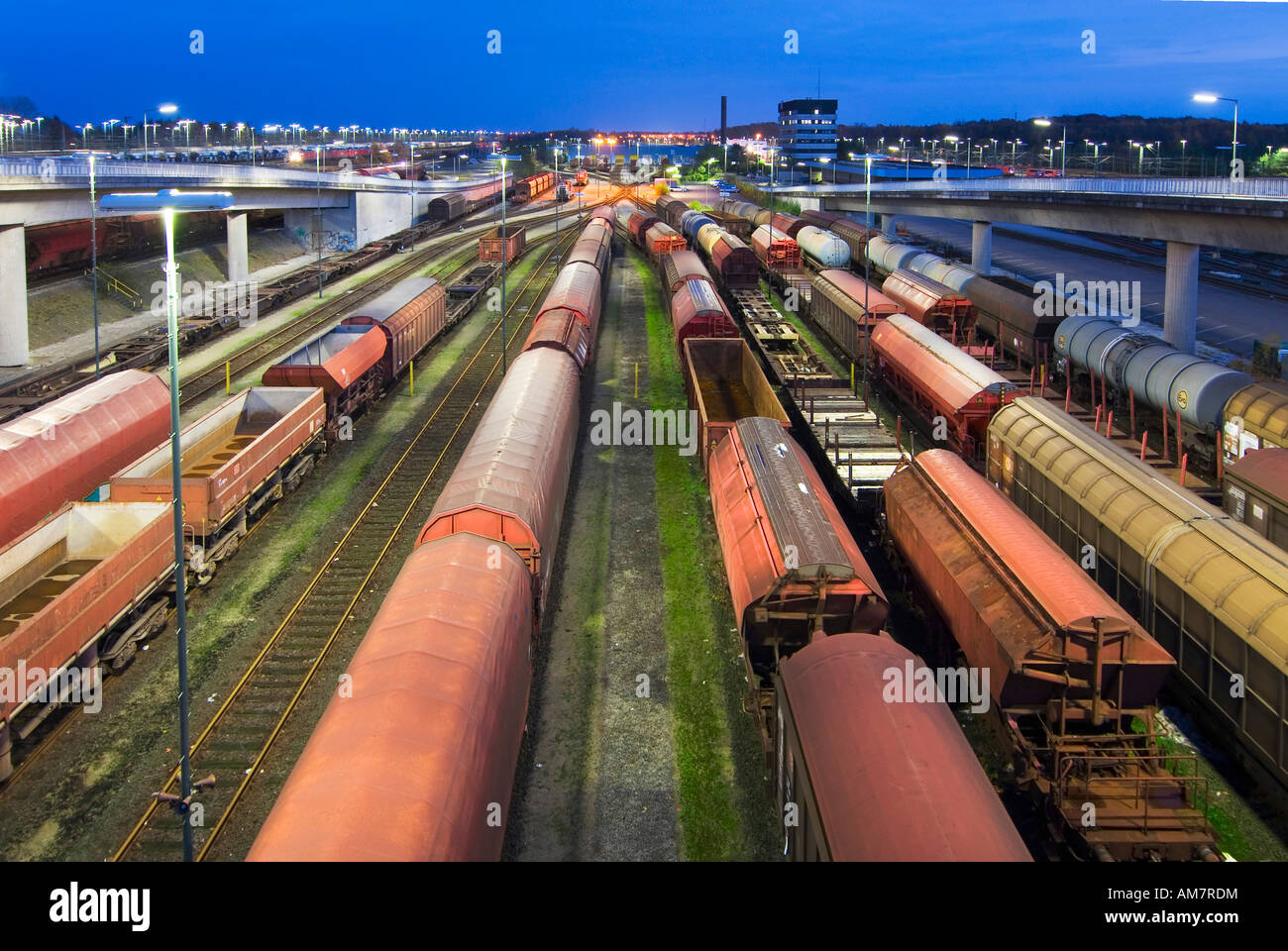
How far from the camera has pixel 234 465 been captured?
21.8m

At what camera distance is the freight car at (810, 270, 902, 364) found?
1425 inches

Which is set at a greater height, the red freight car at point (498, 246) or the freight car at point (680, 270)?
the red freight car at point (498, 246)

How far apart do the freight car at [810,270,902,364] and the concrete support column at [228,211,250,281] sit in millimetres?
35016

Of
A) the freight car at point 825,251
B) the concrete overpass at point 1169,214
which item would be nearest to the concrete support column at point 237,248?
the freight car at point 825,251

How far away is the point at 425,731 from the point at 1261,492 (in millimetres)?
16860

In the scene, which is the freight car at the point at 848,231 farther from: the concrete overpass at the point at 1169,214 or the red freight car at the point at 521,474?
the red freight car at the point at 521,474

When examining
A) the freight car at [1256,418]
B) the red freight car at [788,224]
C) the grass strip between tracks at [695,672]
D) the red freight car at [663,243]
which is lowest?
the grass strip between tracks at [695,672]

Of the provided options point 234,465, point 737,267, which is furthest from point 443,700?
point 737,267

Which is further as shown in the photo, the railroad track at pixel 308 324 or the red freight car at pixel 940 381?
the railroad track at pixel 308 324

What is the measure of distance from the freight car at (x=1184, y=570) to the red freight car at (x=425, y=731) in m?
10.1

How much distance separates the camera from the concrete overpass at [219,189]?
3769cm

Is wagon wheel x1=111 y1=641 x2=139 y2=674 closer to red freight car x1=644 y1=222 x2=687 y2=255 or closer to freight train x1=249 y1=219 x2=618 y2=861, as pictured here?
freight train x1=249 y1=219 x2=618 y2=861

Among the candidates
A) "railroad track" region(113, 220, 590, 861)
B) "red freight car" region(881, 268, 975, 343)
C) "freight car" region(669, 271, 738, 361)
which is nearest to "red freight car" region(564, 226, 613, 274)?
"freight car" region(669, 271, 738, 361)

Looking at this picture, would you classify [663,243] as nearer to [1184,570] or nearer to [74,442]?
[74,442]
